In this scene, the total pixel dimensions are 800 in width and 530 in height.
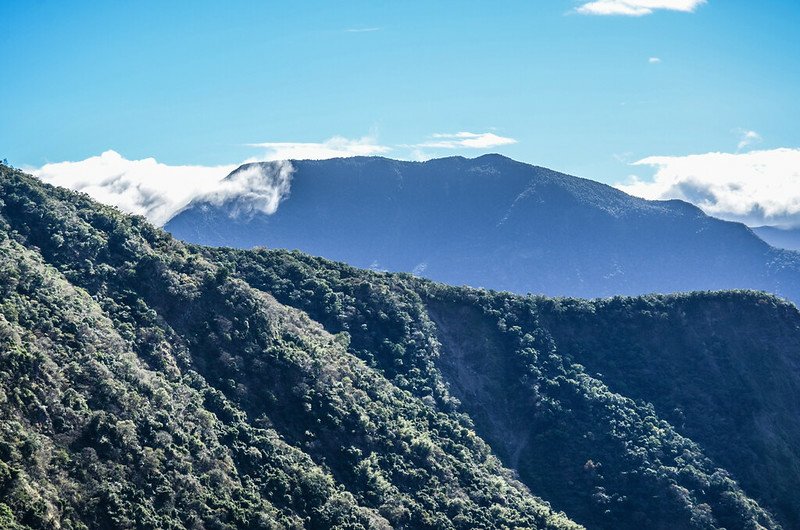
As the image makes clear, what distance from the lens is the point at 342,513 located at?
92438mm

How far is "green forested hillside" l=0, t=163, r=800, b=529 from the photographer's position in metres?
83.9

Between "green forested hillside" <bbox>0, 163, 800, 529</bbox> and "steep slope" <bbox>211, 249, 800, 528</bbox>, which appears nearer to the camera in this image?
"green forested hillside" <bbox>0, 163, 800, 529</bbox>

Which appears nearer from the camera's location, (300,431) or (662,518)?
(300,431)

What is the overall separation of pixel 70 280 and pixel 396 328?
40.1 metres

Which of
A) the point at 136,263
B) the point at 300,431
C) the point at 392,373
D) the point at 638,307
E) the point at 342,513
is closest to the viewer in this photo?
the point at 342,513

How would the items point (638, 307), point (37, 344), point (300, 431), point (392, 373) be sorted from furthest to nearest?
1. point (638, 307)
2. point (392, 373)
3. point (300, 431)
4. point (37, 344)

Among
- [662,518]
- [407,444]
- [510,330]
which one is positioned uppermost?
[510,330]

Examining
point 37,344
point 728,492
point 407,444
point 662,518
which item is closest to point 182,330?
point 37,344

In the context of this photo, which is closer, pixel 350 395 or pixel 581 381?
pixel 350 395

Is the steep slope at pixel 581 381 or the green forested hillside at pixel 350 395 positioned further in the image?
the steep slope at pixel 581 381

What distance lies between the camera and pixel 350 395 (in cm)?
10631

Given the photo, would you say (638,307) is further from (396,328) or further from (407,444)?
(407,444)

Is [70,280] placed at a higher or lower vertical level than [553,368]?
higher

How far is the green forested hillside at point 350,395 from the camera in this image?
83.9 meters
